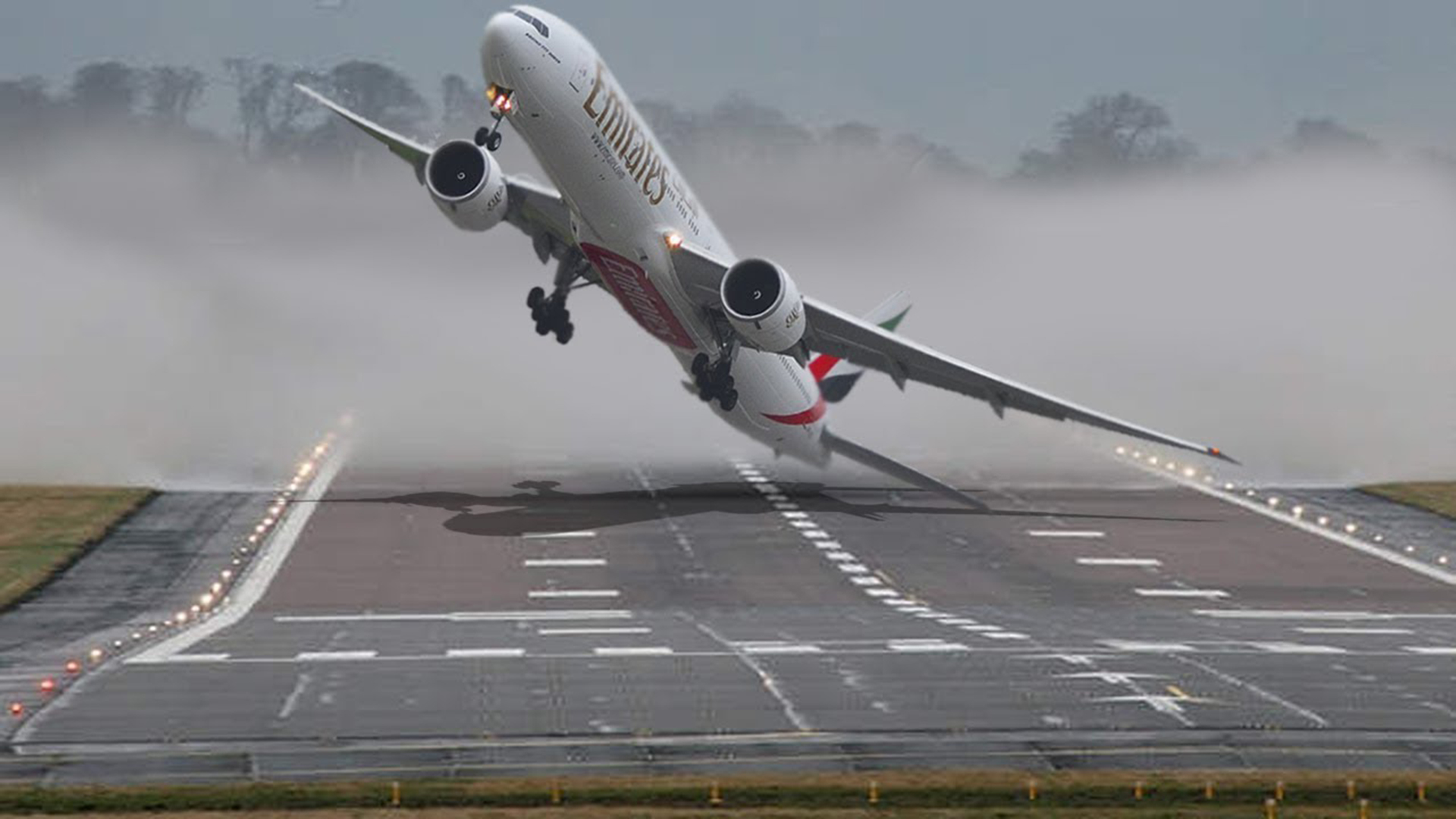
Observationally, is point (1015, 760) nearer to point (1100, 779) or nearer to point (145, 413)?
point (1100, 779)

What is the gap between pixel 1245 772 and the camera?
4081 centimetres

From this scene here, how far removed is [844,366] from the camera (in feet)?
285

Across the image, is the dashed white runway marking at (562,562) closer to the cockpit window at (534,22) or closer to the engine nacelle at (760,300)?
the engine nacelle at (760,300)

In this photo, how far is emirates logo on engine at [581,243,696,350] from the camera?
7200 centimetres

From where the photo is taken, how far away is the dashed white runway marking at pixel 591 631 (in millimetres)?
56312

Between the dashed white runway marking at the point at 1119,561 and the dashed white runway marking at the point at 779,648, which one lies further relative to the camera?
the dashed white runway marking at the point at 1119,561

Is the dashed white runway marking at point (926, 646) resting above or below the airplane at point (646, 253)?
below

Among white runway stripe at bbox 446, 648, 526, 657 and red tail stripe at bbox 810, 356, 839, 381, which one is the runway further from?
red tail stripe at bbox 810, 356, 839, 381

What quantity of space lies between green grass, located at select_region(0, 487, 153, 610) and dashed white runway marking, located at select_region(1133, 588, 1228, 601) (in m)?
27.9

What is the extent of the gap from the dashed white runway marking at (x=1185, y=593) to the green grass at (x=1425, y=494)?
19346mm

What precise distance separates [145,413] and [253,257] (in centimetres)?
2074

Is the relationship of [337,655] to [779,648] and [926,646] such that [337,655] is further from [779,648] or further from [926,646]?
[926,646]

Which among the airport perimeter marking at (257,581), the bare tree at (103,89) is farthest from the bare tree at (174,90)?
the airport perimeter marking at (257,581)

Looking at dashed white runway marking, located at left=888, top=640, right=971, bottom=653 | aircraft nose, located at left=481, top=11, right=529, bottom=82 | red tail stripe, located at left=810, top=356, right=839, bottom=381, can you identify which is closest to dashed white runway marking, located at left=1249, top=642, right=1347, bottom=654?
dashed white runway marking, located at left=888, top=640, right=971, bottom=653
